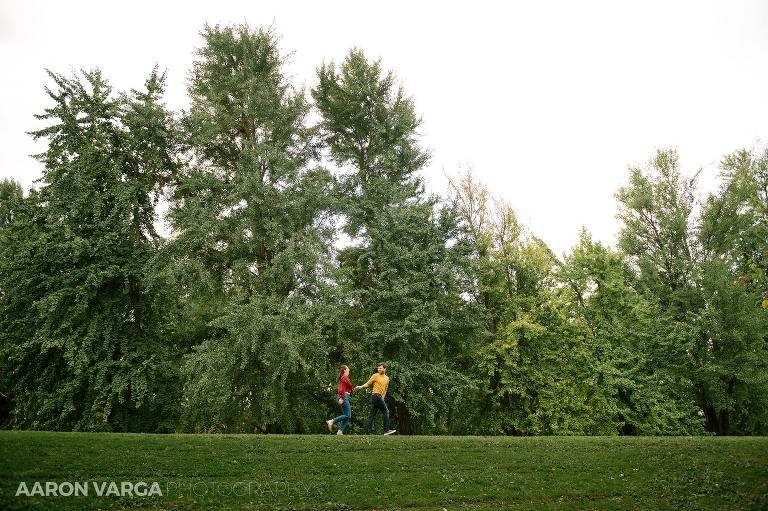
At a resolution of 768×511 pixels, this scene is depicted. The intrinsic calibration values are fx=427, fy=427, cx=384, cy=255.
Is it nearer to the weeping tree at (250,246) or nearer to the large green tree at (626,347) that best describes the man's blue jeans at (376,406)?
the weeping tree at (250,246)

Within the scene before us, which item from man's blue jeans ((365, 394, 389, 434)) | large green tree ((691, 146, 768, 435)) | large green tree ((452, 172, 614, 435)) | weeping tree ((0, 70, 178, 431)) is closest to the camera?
man's blue jeans ((365, 394, 389, 434))

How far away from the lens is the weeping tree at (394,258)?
62.4 feet

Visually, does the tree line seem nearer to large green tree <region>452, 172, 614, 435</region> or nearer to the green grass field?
large green tree <region>452, 172, 614, 435</region>

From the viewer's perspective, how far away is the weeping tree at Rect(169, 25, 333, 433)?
1595cm

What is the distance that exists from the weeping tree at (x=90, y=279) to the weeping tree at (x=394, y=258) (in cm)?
825

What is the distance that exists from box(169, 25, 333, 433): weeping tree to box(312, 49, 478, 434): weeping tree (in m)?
2.01

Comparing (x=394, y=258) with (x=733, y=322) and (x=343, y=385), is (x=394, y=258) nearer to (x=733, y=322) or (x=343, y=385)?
(x=343, y=385)

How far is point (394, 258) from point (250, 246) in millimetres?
6515

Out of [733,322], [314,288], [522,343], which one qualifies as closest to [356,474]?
[314,288]

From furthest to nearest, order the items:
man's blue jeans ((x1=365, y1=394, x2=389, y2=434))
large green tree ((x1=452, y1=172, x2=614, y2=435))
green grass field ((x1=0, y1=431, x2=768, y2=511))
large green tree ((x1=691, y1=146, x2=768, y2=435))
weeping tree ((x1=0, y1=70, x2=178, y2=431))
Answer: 1. large green tree ((x1=691, y1=146, x2=768, y2=435))
2. large green tree ((x1=452, y1=172, x2=614, y2=435))
3. weeping tree ((x1=0, y1=70, x2=178, y2=431))
4. man's blue jeans ((x1=365, y1=394, x2=389, y2=434))
5. green grass field ((x1=0, y1=431, x2=768, y2=511))

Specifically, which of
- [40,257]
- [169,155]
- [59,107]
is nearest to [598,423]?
[169,155]

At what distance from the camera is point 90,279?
625 inches

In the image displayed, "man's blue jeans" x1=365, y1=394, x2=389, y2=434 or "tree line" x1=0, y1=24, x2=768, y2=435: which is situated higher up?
"tree line" x1=0, y1=24, x2=768, y2=435

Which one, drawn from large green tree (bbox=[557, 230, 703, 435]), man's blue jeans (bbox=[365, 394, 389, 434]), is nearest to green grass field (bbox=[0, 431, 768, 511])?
man's blue jeans (bbox=[365, 394, 389, 434])
